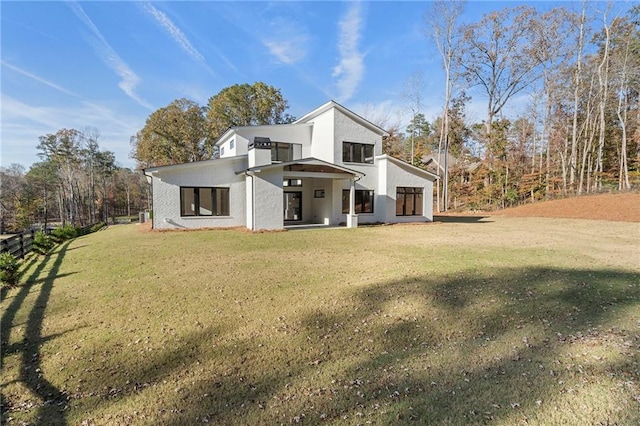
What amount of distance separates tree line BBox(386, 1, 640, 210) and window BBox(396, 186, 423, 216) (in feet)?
34.0

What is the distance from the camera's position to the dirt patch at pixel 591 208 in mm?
19106

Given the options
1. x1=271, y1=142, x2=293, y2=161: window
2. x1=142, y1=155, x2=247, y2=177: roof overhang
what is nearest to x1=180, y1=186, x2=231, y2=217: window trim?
x1=142, y1=155, x2=247, y2=177: roof overhang

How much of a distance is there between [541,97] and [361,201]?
77.9 feet

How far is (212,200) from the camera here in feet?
54.4

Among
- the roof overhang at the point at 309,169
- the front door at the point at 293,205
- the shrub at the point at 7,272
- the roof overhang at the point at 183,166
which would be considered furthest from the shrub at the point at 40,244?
the front door at the point at 293,205

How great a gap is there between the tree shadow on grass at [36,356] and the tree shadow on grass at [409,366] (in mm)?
252

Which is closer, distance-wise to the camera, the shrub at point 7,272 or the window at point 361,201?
the shrub at point 7,272

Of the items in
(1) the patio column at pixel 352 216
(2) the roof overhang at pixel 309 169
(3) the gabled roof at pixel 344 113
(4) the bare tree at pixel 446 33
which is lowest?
(1) the patio column at pixel 352 216

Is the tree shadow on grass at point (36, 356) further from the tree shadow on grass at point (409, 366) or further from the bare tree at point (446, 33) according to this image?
the bare tree at point (446, 33)

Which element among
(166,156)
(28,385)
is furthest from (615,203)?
(166,156)

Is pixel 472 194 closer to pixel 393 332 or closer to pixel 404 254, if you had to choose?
pixel 404 254

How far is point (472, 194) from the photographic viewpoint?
31906 millimetres

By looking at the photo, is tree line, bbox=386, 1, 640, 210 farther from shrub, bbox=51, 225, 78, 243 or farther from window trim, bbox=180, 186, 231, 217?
shrub, bbox=51, 225, 78, 243

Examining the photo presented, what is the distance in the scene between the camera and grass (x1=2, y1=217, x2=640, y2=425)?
2721mm
